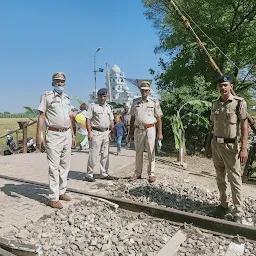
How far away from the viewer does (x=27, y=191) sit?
590cm

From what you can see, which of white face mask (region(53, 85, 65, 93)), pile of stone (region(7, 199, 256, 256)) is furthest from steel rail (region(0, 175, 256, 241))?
white face mask (region(53, 85, 65, 93))

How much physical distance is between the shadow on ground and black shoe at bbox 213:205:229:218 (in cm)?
311

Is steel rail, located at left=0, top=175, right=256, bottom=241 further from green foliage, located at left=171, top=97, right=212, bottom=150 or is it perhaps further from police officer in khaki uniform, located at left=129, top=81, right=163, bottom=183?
green foliage, located at left=171, top=97, right=212, bottom=150

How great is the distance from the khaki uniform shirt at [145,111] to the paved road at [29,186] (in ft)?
5.93

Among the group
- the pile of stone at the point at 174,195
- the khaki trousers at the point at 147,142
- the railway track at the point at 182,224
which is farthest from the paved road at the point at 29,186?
the khaki trousers at the point at 147,142

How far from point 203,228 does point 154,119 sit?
290cm

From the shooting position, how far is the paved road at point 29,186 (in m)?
4.54

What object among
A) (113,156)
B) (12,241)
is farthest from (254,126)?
(113,156)

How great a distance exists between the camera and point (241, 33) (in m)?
15.3

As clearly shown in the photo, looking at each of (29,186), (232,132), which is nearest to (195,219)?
(232,132)

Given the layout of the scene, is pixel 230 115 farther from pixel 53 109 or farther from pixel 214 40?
pixel 214 40

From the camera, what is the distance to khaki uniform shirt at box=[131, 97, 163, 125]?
6.44m

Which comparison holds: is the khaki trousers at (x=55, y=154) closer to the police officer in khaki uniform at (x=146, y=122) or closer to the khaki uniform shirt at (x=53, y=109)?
the khaki uniform shirt at (x=53, y=109)

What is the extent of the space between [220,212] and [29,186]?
161 inches
